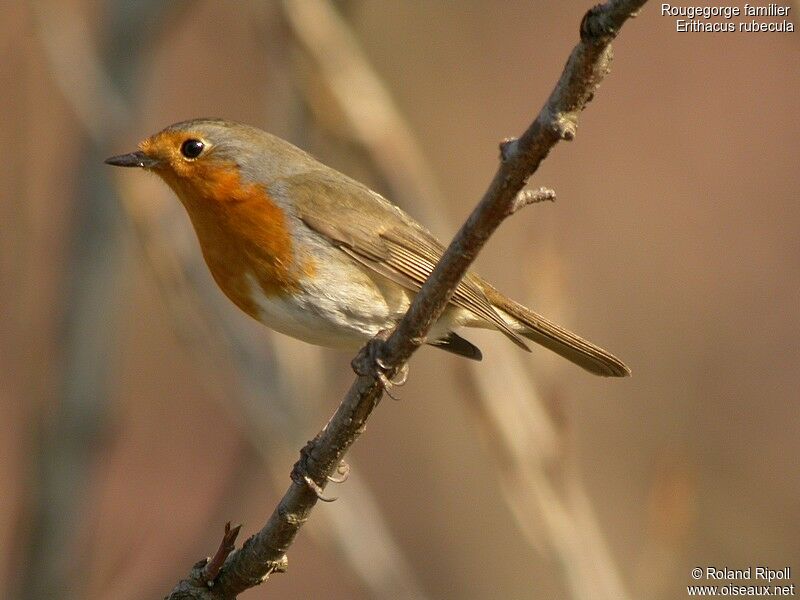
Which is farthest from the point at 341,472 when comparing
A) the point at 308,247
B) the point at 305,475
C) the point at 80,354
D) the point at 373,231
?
the point at 80,354

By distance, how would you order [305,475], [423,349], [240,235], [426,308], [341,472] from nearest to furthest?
[426,308] → [305,475] → [341,472] → [240,235] → [423,349]

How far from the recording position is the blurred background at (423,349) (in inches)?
152

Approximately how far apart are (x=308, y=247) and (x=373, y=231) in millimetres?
297

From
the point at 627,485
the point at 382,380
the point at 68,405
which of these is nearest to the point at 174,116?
the point at 68,405

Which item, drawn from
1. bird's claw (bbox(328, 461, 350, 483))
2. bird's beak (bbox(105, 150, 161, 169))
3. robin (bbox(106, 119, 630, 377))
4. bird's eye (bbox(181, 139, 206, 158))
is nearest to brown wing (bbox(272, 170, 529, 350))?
robin (bbox(106, 119, 630, 377))

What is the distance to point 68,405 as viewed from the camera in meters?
4.90

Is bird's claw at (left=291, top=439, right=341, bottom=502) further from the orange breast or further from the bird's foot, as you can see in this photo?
the orange breast

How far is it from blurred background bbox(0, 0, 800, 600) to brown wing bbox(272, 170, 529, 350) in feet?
0.32

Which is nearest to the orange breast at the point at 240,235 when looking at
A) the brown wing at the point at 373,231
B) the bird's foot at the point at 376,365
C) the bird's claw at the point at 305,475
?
the brown wing at the point at 373,231

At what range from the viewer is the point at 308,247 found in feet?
12.5

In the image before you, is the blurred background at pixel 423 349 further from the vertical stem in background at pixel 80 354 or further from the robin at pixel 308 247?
the robin at pixel 308 247

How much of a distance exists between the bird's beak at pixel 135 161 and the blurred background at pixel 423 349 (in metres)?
0.15

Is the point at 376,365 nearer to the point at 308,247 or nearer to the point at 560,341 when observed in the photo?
the point at 308,247

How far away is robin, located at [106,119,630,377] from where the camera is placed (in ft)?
12.2
